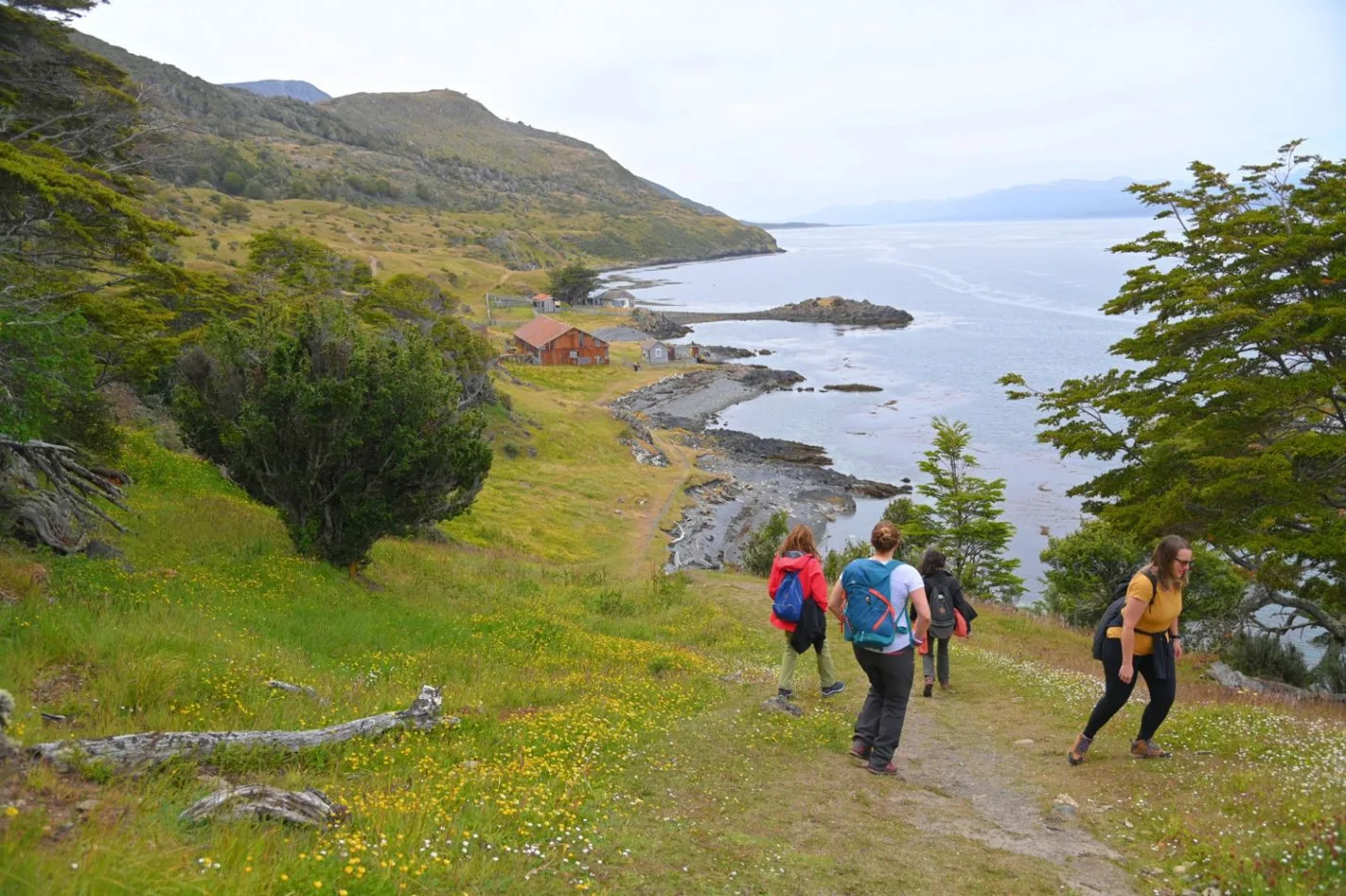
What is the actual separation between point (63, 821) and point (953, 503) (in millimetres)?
31796

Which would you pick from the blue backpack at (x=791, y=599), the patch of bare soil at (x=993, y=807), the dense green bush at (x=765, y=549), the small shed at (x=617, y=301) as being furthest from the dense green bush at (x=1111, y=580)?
the small shed at (x=617, y=301)

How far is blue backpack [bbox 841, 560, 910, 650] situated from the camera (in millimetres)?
7676

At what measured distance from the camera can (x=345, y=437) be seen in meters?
14.8

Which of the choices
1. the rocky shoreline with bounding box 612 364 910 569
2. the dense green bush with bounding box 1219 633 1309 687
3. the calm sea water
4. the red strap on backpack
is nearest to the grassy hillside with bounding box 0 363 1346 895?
the red strap on backpack

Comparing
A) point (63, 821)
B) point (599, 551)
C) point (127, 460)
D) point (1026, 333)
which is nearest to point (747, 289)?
point (1026, 333)

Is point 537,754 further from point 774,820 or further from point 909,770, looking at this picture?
point 909,770

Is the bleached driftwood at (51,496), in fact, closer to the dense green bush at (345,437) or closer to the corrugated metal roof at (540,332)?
the dense green bush at (345,437)

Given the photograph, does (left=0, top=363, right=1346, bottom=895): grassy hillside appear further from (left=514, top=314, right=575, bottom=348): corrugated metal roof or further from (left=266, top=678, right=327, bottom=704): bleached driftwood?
(left=514, top=314, right=575, bottom=348): corrugated metal roof

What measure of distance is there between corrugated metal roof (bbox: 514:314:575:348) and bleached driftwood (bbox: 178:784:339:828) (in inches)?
3404

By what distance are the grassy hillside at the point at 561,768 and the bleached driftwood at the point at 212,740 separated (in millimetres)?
139

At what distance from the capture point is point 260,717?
714cm

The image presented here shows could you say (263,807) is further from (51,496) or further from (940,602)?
(51,496)

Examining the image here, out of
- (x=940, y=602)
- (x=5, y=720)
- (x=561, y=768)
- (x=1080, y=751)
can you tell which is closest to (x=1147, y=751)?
(x=1080, y=751)

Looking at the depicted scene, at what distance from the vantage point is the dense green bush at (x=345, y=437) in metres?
14.7
